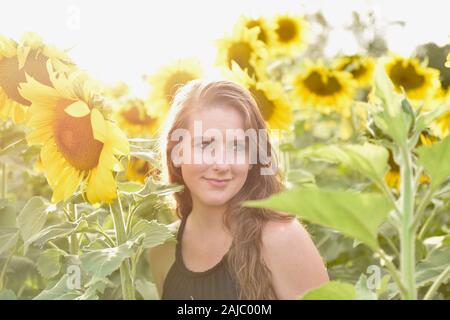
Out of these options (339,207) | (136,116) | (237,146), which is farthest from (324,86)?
(339,207)

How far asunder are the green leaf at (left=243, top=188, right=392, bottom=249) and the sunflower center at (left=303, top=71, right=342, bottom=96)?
1.89 meters

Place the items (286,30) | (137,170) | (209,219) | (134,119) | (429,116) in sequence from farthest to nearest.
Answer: (286,30)
(134,119)
(137,170)
(209,219)
(429,116)

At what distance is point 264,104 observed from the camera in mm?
1729

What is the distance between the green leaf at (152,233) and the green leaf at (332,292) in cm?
34

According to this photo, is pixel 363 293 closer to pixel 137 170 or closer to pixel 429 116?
pixel 429 116

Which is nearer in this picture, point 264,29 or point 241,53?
point 241,53

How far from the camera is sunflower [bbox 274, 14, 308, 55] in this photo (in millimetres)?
2523

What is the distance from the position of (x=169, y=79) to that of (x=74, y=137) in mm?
795

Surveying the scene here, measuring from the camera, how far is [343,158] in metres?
0.59

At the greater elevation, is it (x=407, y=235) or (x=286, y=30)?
(x=286, y=30)

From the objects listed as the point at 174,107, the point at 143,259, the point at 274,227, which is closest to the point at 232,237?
the point at 274,227

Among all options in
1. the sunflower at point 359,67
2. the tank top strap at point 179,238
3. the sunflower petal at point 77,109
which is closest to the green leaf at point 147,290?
the tank top strap at point 179,238

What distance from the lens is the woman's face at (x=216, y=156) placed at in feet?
3.58

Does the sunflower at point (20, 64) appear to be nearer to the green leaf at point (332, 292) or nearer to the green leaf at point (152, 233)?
the green leaf at point (152, 233)
